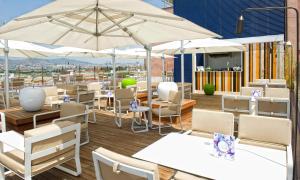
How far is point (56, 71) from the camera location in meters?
16.3

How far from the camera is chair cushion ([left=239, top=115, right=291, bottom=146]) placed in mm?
2787

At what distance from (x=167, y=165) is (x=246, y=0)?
12.7 metres

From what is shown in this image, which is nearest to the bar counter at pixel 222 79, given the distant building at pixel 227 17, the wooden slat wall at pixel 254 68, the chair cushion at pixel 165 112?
the wooden slat wall at pixel 254 68

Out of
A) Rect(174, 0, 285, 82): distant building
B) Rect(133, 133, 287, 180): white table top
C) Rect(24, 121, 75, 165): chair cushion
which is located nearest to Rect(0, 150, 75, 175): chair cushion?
Rect(24, 121, 75, 165): chair cushion

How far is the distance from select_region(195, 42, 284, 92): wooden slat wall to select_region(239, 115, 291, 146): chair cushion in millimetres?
9765

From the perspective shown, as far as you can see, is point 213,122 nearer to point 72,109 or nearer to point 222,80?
point 72,109

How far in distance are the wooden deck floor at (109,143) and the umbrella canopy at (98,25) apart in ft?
6.47

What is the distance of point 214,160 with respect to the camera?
2.23m

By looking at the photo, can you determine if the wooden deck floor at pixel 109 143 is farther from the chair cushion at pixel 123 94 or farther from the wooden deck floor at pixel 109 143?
the chair cushion at pixel 123 94

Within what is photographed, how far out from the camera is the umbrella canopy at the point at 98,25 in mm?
2785

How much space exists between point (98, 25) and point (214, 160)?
10.8 ft

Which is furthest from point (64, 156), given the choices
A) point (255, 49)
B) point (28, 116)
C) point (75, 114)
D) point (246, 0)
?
point (246, 0)

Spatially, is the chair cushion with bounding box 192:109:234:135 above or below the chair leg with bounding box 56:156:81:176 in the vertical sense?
above

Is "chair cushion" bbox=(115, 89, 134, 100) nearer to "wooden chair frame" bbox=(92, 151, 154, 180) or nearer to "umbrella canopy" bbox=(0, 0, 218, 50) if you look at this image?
"umbrella canopy" bbox=(0, 0, 218, 50)
